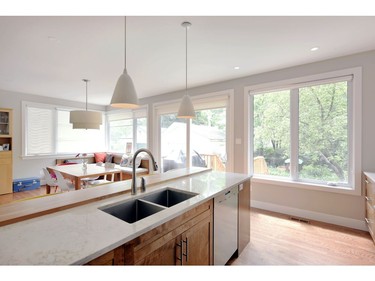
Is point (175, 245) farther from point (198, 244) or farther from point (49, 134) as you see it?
point (49, 134)

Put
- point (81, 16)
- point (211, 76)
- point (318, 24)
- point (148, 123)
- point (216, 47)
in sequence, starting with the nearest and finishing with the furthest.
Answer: point (81, 16), point (318, 24), point (216, 47), point (211, 76), point (148, 123)

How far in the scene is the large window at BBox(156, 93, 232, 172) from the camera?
13.0 feet

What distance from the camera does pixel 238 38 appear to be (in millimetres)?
2207

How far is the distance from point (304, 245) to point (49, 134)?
637cm

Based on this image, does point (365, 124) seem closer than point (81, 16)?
No

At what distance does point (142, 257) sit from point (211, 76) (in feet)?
10.8

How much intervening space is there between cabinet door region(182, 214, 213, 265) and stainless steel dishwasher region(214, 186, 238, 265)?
0.11m

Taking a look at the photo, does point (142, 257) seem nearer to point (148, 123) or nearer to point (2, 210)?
point (2, 210)

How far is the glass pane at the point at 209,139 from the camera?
3986mm

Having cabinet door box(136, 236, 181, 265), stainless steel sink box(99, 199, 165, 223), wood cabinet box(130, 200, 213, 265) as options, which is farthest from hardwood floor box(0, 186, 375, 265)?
stainless steel sink box(99, 199, 165, 223)

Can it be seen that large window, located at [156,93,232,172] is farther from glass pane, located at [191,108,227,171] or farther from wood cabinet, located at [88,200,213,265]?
wood cabinet, located at [88,200,213,265]

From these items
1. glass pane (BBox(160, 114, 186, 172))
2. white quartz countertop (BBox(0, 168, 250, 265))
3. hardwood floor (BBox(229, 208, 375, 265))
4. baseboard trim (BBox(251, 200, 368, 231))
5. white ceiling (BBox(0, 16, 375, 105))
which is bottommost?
hardwood floor (BBox(229, 208, 375, 265))

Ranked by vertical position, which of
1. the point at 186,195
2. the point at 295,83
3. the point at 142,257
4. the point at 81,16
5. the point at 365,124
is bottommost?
the point at 142,257
